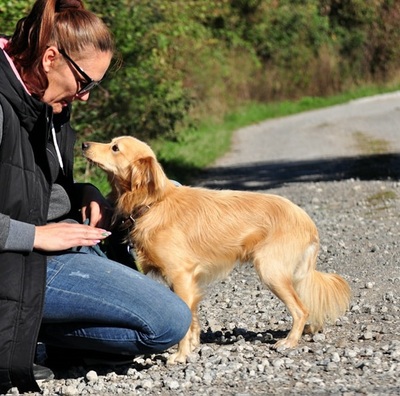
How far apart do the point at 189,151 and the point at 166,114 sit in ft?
5.73

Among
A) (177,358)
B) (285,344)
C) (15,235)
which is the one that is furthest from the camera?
(285,344)

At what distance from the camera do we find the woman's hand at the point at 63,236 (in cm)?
428

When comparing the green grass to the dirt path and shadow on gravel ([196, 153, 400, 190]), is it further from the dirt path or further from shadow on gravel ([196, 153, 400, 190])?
shadow on gravel ([196, 153, 400, 190])

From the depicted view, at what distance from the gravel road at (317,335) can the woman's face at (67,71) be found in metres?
1.36

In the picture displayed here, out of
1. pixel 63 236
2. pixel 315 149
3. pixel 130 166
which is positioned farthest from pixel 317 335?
pixel 315 149

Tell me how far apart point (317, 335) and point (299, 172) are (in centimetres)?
887

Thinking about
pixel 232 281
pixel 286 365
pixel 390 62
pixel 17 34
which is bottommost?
pixel 390 62

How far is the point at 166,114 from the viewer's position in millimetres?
14938

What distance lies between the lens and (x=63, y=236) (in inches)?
171

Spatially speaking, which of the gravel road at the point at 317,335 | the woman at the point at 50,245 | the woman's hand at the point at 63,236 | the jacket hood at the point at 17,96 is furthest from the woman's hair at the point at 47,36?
the gravel road at the point at 317,335

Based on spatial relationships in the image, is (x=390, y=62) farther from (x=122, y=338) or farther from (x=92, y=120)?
(x=122, y=338)

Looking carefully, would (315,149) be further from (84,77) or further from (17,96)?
(17,96)

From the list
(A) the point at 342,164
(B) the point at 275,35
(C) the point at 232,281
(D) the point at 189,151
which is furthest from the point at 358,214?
(B) the point at 275,35

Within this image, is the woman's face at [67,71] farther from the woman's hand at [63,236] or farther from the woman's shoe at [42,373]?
the woman's shoe at [42,373]
